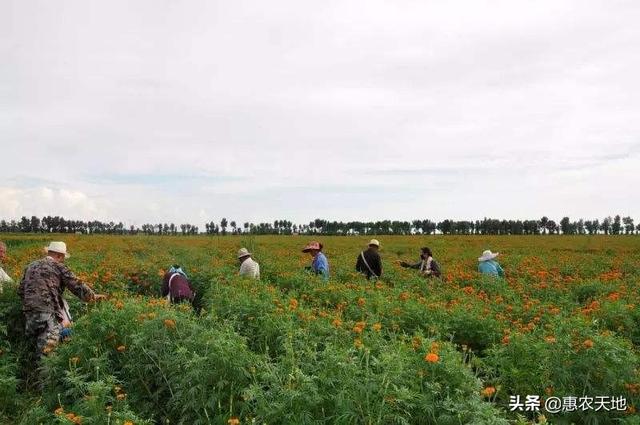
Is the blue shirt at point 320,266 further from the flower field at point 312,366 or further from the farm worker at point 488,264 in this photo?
the farm worker at point 488,264

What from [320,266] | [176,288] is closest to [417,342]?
[176,288]

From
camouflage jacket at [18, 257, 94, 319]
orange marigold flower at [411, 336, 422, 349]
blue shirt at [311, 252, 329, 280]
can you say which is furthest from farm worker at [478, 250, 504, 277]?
camouflage jacket at [18, 257, 94, 319]

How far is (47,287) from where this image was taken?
22.2ft

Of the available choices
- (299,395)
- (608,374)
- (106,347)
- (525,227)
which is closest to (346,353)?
(299,395)

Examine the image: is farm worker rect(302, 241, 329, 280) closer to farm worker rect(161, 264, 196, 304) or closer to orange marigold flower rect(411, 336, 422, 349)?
farm worker rect(161, 264, 196, 304)

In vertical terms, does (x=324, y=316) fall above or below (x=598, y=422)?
above

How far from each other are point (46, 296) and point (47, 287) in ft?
0.40

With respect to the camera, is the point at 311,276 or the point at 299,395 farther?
the point at 311,276

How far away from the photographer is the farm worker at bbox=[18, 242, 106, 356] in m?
6.67

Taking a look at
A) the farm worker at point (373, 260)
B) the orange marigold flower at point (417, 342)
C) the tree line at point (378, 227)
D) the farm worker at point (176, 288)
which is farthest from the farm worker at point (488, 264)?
the tree line at point (378, 227)

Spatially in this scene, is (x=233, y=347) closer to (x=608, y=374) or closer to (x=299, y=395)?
(x=299, y=395)

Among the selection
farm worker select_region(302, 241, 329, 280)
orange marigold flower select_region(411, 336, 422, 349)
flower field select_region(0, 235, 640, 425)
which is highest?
farm worker select_region(302, 241, 329, 280)

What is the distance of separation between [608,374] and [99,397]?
432cm

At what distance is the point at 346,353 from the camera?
4.09 meters
